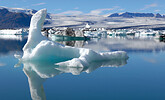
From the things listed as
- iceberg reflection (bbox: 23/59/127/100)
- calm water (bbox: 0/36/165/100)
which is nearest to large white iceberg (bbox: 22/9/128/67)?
iceberg reflection (bbox: 23/59/127/100)

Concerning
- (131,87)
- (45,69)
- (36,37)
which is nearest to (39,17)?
(36,37)

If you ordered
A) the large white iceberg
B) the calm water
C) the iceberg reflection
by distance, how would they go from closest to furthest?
the calm water < the iceberg reflection < the large white iceberg

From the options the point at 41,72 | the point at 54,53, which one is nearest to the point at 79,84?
the point at 41,72

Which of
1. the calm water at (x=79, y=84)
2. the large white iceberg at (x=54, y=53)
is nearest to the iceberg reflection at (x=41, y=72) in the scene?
the calm water at (x=79, y=84)

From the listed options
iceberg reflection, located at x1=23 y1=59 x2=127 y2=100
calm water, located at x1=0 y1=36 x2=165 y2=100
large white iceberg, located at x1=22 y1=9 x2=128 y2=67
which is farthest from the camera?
large white iceberg, located at x1=22 y1=9 x2=128 y2=67

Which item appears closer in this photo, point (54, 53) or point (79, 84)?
point (79, 84)

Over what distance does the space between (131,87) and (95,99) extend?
1.56 m

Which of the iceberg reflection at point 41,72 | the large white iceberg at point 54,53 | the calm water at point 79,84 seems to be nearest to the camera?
the calm water at point 79,84

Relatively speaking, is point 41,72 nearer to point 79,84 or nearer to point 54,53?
point 54,53

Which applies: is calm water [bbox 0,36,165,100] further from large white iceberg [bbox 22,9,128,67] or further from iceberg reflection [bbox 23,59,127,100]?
large white iceberg [bbox 22,9,128,67]

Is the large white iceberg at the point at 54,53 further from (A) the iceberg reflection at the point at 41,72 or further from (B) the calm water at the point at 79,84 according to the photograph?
(B) the calm water at the point at 79,84

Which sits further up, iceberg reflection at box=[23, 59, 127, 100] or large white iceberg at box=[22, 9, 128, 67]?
large white iceberg at box=[22, 9, 128, 67]

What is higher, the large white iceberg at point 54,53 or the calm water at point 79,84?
the large white iceberg at point 54,53

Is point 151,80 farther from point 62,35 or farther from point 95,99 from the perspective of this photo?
point 62,35
